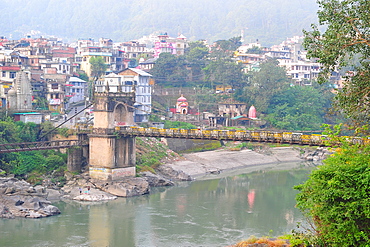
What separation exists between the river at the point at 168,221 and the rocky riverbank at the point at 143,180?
97 centimetres

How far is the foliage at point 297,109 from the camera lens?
220 feet

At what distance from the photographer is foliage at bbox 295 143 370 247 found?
17188 mm

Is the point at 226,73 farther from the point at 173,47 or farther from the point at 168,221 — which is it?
the point at 168,221

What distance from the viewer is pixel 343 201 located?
17.8m

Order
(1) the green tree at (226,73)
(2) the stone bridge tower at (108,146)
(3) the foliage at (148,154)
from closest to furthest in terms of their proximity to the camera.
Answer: (2) the stone bridge tower at (108,146) → (3) the foliage at (148,154) → (1) the green tree at (226,73)

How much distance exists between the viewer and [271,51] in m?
103

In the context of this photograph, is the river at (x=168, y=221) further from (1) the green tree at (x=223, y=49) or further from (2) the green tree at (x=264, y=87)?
(1) the green tree at (x=223, y=49)

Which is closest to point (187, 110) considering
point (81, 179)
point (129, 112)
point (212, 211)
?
point (129, 112)

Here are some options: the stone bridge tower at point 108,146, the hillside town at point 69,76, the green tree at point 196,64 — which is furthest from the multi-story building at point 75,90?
the green tree at point 196,64

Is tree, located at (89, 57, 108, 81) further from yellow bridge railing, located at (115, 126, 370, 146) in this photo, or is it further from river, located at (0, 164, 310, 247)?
river, located at (0, 164, 310, 247)

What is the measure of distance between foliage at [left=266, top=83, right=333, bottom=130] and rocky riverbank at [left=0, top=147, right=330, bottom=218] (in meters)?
4.61

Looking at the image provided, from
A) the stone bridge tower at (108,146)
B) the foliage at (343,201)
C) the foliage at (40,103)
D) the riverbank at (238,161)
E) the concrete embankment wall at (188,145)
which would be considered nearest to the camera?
the foliage at (343,201)

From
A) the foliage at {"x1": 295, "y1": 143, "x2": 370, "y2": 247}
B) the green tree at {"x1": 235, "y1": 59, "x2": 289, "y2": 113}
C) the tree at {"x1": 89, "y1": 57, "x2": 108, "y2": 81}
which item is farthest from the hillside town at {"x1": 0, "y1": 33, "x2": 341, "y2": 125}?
the foliage at {"x1": 295, "y1": 143, "x2": 370, "y2": 247}

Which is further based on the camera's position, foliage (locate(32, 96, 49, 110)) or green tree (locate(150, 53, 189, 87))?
green tree (locate(150, 53, 189, 87))
